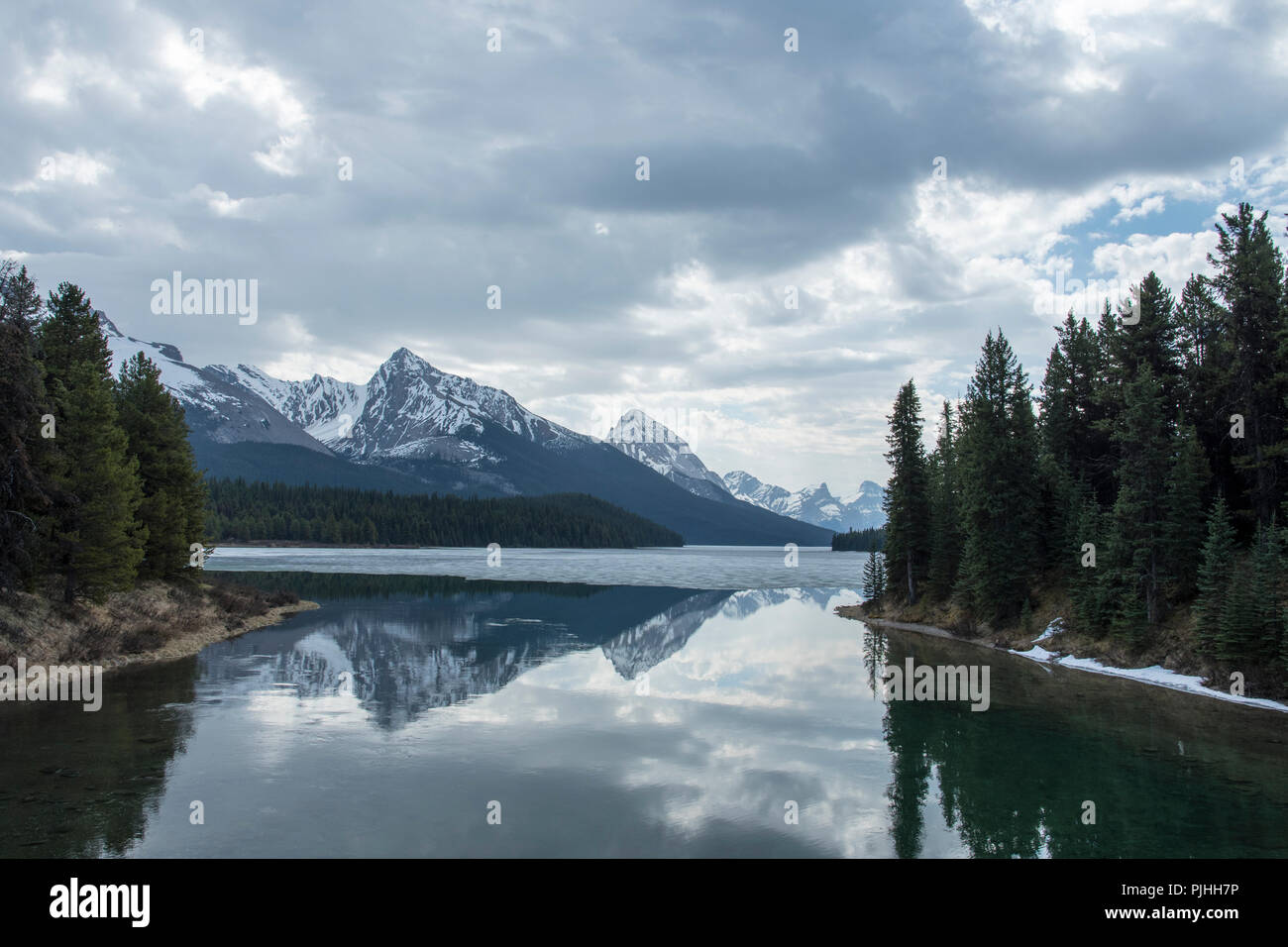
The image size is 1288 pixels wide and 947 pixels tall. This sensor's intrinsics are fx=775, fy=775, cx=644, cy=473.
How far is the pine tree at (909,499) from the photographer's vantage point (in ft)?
224

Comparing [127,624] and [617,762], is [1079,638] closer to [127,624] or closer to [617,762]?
[617,762]

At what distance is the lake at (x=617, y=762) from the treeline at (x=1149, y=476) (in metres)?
5.44

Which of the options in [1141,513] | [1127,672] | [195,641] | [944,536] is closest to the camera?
[1127,672]

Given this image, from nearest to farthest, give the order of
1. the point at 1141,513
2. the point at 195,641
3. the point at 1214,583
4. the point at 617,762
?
1. the point at 617,762
2. the point at 1214,583
3. the point at 1141,513
4. the point at 195,641

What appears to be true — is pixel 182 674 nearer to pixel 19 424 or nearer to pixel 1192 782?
pixel 19 424

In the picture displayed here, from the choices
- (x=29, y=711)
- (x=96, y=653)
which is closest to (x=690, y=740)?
(x=29, y=711)

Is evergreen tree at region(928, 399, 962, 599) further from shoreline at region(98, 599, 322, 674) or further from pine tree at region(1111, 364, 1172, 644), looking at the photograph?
shoreline at region(98, 599, 322, 674)

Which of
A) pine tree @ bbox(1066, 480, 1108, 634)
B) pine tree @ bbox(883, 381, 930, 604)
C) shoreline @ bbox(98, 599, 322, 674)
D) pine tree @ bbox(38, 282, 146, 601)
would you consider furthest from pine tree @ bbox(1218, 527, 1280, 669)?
pine tree @ bbox(38, 282, 146, 601)

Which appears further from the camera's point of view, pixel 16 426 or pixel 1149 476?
pixel 1149 476

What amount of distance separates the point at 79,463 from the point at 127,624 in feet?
29.1

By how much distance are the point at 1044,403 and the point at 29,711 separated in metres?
68.8

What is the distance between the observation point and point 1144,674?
124 feet

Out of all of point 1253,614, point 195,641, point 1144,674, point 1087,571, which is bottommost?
point 1144,674

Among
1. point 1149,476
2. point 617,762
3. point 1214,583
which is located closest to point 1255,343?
point 1149,476
